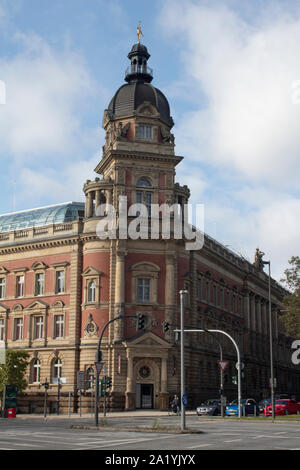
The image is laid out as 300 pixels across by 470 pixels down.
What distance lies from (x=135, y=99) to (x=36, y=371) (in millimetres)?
28919

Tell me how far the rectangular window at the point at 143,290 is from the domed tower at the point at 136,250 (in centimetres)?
9

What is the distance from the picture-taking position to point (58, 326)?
61.7 metres

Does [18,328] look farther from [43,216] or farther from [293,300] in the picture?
[293,300]

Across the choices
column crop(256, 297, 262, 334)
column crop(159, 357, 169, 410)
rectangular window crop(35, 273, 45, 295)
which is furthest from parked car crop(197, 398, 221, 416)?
column crop(256, 297, 262, 334)

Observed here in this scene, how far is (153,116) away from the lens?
208 ft

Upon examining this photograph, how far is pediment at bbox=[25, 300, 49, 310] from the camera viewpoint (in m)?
62.3

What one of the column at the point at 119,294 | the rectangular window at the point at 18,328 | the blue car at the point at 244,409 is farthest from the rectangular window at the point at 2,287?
the blue car at the point at 244,409

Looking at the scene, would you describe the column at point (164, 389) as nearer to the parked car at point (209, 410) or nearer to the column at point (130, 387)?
the column at point (130, 387)

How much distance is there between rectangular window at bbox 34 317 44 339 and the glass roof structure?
11.4 m

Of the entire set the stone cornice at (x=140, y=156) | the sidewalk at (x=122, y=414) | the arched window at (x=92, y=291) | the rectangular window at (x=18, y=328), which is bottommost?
the sidewalk at (x=122, y=414)

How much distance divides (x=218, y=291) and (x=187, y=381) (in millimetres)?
15571

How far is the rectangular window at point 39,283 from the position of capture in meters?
63.7

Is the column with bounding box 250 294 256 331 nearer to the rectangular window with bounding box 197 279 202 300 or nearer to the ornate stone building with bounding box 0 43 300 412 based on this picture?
the ornate stone building with bounding box 0 43 300 412

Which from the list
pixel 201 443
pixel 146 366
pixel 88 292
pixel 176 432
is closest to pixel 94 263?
pixel 88 292
